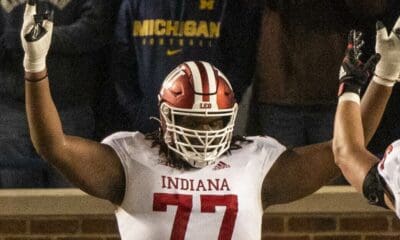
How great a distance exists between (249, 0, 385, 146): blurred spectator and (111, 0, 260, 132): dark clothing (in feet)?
0.35

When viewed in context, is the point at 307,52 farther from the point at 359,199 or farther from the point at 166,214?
the point at 166,214

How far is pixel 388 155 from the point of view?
119 inches

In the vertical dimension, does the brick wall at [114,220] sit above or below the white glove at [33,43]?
below

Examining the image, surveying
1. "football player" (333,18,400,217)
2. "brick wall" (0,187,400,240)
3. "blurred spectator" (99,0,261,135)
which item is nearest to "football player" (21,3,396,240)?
"football player" (333,18,400,217)

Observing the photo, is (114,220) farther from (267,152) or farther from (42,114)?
(42,114)

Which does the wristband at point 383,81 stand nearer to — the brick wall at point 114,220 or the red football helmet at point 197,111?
the red football helmet at point 197,111

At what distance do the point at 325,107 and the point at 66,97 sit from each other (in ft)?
3.68

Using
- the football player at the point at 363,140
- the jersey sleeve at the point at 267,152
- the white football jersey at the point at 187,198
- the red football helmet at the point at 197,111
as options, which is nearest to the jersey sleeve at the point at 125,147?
the white football jersey at the point at 187,198

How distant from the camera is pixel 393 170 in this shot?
117 inches

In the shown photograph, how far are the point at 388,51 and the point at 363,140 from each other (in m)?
0.29

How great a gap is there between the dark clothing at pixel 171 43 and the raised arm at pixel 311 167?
109cm

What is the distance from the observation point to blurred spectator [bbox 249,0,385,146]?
175 inches

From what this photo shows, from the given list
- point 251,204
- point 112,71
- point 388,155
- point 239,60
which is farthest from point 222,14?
point 388,155

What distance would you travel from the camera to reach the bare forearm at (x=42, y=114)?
313cm
